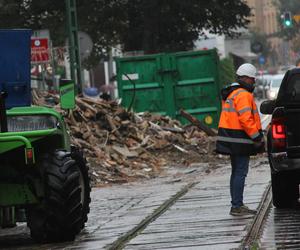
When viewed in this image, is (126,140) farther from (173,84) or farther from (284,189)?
(284,189)

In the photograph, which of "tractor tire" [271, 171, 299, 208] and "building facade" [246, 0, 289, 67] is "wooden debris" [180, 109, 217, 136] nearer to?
"tractor tire" [271, 171, 299, 208]

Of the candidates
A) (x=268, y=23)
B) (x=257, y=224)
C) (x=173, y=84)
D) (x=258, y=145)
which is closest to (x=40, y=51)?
(x=173, y=84)

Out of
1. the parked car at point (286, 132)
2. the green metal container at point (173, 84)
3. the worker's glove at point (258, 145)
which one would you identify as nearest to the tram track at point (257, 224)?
the parked car at point (286, 132)

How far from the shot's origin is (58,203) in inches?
413

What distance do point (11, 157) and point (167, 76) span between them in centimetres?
1649

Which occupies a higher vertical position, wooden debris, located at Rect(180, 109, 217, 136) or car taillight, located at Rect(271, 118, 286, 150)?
car taillight, located at Rect(271, 118, 286, 150)

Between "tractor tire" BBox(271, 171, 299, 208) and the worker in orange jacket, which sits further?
"tractor tire" BBox(271, 171, 299, 208)

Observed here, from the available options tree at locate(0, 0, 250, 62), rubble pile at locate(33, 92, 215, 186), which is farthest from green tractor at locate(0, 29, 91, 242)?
tree at locate(0, 0, 250, 62)

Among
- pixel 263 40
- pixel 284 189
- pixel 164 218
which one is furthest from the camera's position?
pixel 263 40

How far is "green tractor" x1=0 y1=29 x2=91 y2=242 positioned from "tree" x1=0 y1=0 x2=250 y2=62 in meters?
32.0

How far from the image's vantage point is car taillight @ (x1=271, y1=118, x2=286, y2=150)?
11594 mm

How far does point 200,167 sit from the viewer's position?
70.1ft

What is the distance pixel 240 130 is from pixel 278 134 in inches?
19.8

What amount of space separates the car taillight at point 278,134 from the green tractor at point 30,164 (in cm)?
224
